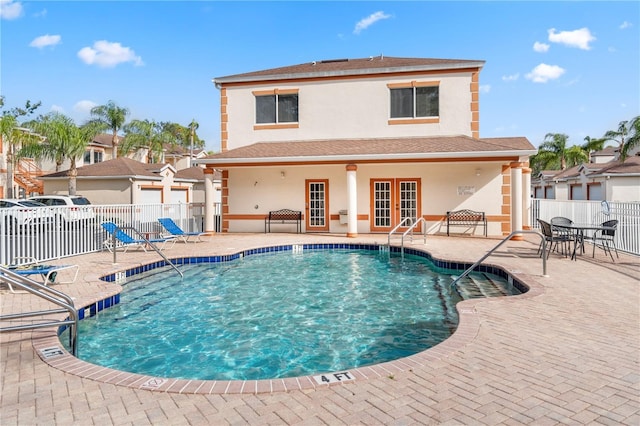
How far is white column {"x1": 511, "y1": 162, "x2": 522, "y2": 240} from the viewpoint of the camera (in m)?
15.1

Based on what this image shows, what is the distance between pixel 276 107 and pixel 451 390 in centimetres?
1738

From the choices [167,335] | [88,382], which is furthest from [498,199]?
[88,382]

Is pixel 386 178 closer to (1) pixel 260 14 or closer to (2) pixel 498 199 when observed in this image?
(2) pixel 498 199

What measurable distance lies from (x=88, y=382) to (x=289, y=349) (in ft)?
8.43

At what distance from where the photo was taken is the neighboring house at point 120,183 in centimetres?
2727

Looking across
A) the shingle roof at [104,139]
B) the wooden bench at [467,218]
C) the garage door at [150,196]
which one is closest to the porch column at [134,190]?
the garage door at [150,196]

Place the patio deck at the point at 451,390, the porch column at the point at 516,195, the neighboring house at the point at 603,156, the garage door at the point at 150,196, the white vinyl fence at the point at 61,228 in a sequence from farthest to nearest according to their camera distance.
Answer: the neighboring house at the point at 603,156, the garage door at the point at 150,196, the porch column at the point at 516,195, the white vinyl fence at the point at 61,228, the patio deck at the point at 451,390

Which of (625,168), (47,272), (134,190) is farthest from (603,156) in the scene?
(47,272)

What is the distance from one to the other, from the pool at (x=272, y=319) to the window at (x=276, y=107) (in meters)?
9.63

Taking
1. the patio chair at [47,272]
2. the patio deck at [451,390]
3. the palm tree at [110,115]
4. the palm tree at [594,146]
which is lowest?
the patio deck at [451,390]

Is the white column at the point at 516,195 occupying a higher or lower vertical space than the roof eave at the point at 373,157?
lower

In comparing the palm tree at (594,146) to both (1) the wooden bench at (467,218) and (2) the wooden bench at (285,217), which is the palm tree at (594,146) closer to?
(1) the wooden bench at (467,218)

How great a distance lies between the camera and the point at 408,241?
51.3 ft

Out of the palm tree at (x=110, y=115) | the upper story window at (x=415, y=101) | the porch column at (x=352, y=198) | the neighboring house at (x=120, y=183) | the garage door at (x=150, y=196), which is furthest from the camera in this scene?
the palm tree at (x=110, y=115)
